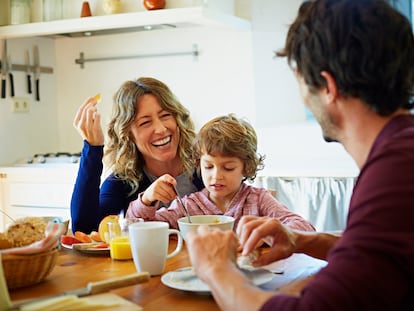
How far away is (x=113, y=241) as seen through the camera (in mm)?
1528

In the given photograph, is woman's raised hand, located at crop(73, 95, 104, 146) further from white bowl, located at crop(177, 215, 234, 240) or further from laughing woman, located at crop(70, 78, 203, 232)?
white bowl, located at crop(177, 215, 234, 240)

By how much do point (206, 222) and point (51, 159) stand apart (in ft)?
8.42

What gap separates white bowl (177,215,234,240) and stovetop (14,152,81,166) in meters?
2.34

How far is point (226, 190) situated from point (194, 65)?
2.13 meters

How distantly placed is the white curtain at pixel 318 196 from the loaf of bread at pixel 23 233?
77.2 inches

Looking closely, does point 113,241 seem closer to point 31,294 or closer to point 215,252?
point 31,294

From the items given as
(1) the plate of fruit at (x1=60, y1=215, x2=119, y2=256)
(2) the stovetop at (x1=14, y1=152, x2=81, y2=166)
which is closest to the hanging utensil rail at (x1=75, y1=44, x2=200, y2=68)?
(2) the stovetop at (x1=14, y1=152, x2=81, y2=166)

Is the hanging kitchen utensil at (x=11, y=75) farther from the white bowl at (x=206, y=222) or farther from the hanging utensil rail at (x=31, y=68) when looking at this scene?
the white bowl at (x=206, y=222)

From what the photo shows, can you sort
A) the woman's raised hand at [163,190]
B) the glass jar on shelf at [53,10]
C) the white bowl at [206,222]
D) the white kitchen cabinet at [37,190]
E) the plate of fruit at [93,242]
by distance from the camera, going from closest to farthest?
the white bowl at [206,222] → the plate of fruit at [93,242] → the woman's raised hand at [163,190] → the white kitchen cabinet at [37,190] → the glass jar on shelf at [53,10]

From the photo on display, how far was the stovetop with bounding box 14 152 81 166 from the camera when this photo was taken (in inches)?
152

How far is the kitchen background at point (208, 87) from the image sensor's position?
3.40 meters

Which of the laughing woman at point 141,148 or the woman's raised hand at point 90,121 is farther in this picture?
the laughing woman at point 141,148

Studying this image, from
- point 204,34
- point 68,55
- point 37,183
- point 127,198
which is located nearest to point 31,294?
point 127,198

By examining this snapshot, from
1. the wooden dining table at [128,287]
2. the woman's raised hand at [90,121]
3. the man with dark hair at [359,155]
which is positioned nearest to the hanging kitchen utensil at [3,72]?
the woman's raised hand at [90,121]
